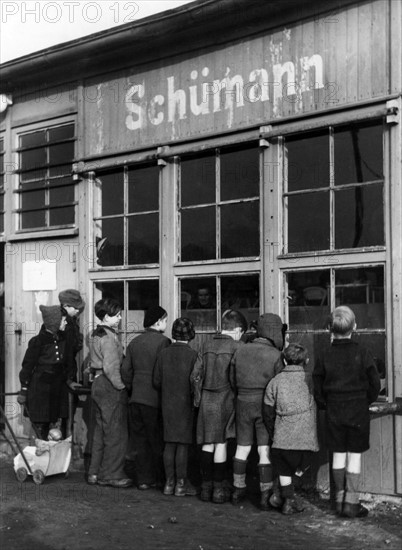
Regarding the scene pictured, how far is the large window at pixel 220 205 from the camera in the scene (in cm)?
688

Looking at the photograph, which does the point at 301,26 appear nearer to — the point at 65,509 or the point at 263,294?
the point at 263,294

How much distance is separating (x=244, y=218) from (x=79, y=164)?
2.19m

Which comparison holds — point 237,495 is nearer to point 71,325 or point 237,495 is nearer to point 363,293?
point 363,293

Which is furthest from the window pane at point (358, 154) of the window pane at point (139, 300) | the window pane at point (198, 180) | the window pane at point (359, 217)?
the window pane at point (139, 300)

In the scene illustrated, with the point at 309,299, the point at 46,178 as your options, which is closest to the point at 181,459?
the point at 309,299

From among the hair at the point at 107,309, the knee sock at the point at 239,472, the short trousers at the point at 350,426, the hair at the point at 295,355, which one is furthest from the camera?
the hair at the point at 107,309

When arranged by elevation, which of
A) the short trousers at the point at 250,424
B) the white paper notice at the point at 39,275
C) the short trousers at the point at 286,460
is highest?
the white paper notice at the point at 39,275

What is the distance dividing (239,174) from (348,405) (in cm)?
248

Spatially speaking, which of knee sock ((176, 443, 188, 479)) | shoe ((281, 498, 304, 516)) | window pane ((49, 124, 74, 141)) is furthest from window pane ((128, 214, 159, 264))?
shoe ((281, 498, 304, 516))

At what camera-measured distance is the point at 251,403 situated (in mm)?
6012

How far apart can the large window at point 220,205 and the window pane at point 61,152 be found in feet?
5.35

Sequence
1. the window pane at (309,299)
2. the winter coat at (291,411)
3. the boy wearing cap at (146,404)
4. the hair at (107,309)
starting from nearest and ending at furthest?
1. the winter coat at (291,411)
2. the window pane at (309,299)
3. the boy wearing cap at (146,404)
4. the hair at (107,309)

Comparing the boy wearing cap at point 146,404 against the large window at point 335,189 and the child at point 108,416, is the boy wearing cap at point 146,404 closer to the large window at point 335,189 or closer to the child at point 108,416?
the child at point 108,416

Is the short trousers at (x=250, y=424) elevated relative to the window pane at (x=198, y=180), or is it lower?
lower
